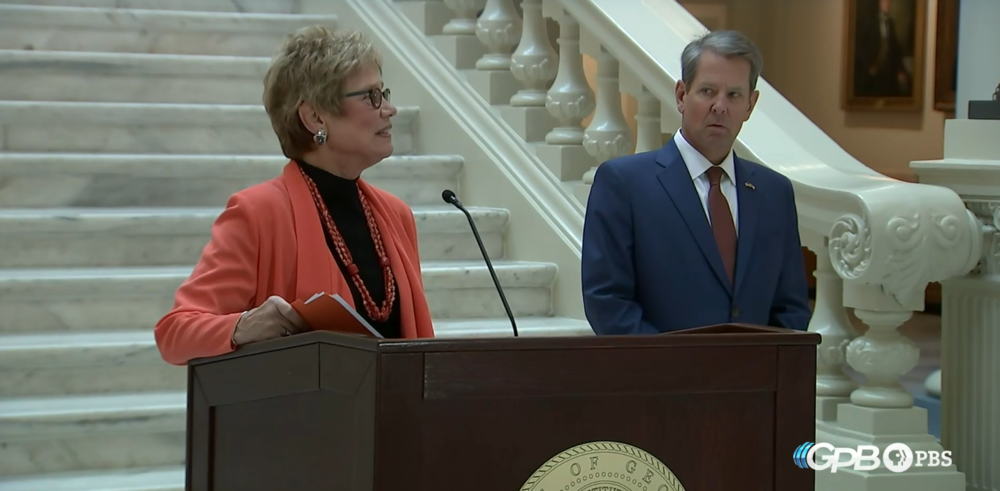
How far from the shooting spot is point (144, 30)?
5273 mm

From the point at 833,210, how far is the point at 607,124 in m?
1.17

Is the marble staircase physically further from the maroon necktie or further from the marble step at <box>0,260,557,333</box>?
the maroon necktie

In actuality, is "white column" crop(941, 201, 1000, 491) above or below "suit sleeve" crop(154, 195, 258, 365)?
below

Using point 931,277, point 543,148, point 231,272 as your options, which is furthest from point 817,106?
point 231,272

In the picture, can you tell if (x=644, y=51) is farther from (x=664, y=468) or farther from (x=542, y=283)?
(x=664, y=468)

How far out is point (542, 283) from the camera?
4348 mm

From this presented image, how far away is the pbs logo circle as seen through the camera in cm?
319

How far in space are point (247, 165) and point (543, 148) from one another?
1.01 m

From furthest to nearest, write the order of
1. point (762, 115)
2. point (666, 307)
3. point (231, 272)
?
1. point (762, 115)
2. point (666, 307)
3. point (231, 272)

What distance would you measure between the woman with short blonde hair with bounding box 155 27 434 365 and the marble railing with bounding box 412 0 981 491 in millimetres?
1235

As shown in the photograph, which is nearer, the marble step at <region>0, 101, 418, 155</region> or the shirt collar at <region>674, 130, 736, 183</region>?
the shirt collar at <region>674, 130, 736, 183</region>

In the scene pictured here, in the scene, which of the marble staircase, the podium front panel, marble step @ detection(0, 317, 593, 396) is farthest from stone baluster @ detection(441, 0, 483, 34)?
the podium front panel

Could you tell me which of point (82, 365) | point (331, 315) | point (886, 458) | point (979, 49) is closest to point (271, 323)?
point (331, 315)

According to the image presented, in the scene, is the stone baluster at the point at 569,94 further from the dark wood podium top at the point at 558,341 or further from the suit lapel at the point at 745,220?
the dark wood podium top at the point at 558,341
